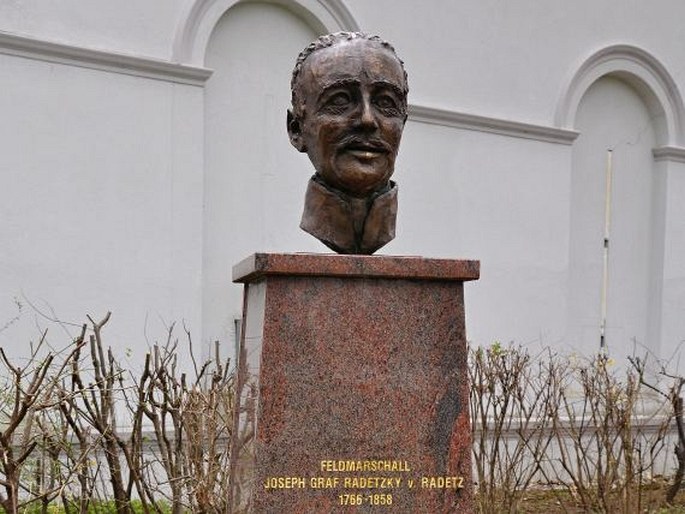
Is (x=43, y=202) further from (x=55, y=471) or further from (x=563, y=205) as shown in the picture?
(x=563, y=205)

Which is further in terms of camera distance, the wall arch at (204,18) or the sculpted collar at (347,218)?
the wall arch at (204,18)

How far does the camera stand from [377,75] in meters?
4.11

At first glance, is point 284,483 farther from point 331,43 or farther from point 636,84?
point 636,84

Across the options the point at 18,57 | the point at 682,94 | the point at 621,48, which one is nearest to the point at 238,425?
the point at 18,57

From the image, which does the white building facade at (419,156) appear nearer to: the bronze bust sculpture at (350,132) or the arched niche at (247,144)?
the arched niche at (247,144)

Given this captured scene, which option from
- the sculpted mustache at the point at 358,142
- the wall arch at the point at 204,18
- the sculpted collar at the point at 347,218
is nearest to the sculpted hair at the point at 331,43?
the sculpted mustache at the point at 358,142

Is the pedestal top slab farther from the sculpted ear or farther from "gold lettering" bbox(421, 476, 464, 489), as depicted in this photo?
"gold lettering" bbox(421, 476, 464, 489)

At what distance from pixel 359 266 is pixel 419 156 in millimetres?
5518

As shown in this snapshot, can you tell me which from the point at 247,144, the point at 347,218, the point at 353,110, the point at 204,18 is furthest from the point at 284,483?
the point at 204,18

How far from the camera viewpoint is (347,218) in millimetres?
4301

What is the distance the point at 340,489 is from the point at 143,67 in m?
4.77

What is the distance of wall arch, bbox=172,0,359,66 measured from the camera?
25.6 feet

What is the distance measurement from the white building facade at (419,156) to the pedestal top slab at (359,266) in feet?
12.3

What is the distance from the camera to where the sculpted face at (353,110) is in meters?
4.10
